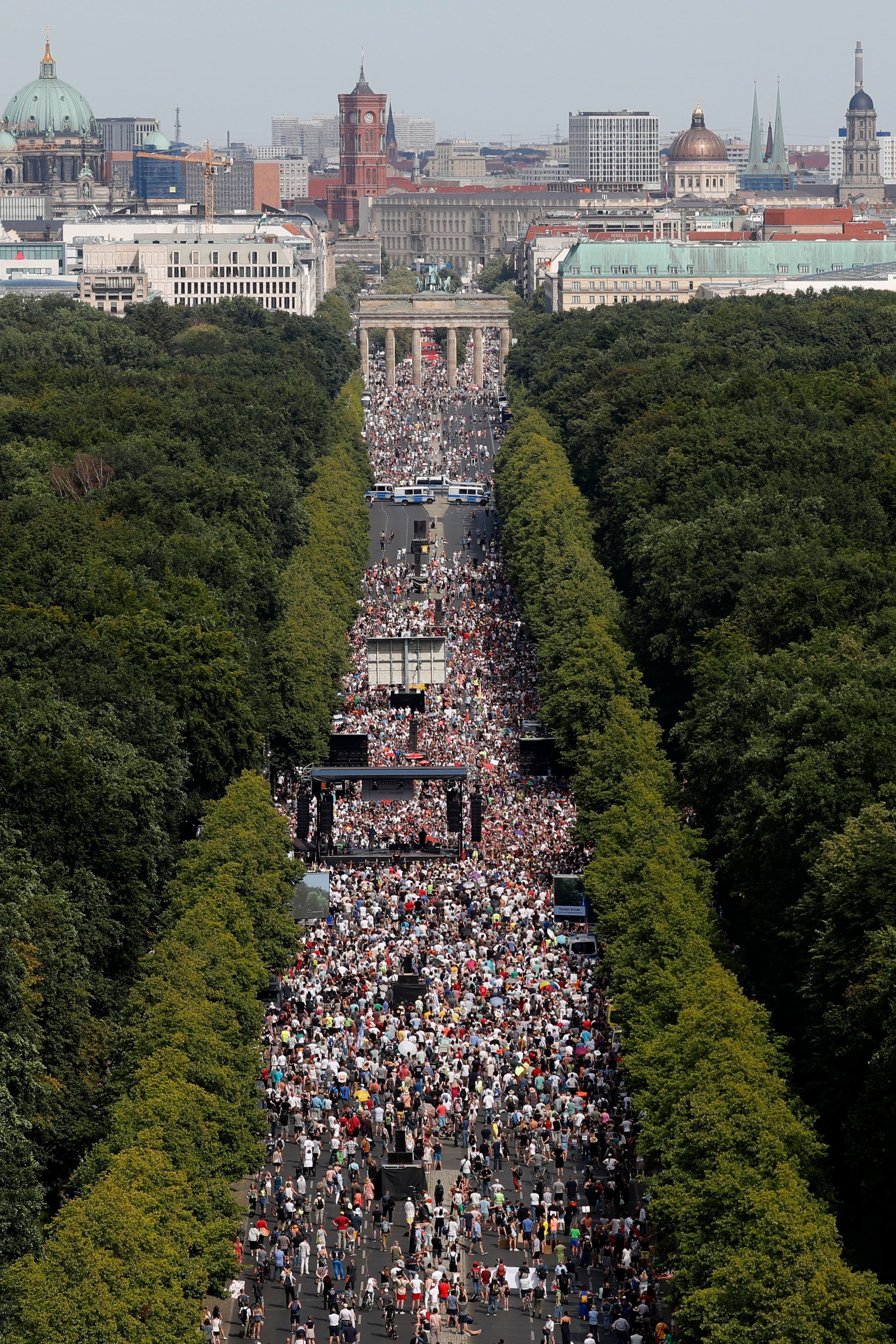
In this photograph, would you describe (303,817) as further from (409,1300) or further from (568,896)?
(409,1300)

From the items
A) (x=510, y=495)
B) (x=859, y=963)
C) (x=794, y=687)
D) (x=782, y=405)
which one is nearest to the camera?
(x=859, y=963)

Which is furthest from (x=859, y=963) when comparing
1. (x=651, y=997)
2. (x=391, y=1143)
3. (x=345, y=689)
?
(x=345, y=689)

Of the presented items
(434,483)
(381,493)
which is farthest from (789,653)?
(434,483)

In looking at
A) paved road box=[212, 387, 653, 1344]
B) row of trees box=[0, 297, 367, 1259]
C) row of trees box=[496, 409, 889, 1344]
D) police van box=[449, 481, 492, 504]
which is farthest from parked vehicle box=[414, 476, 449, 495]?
paved road box=[212, 387, 653, 1344]

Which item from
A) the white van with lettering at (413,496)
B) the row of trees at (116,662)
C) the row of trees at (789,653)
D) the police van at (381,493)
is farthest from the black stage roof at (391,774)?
the white van with lettering at (413,496)

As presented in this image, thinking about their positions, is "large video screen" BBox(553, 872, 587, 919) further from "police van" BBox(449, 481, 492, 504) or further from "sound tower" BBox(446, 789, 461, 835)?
"police van" BBox(449, 481, 492, 504)

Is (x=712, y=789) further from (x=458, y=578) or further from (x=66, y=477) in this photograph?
(x=458, y=578)
